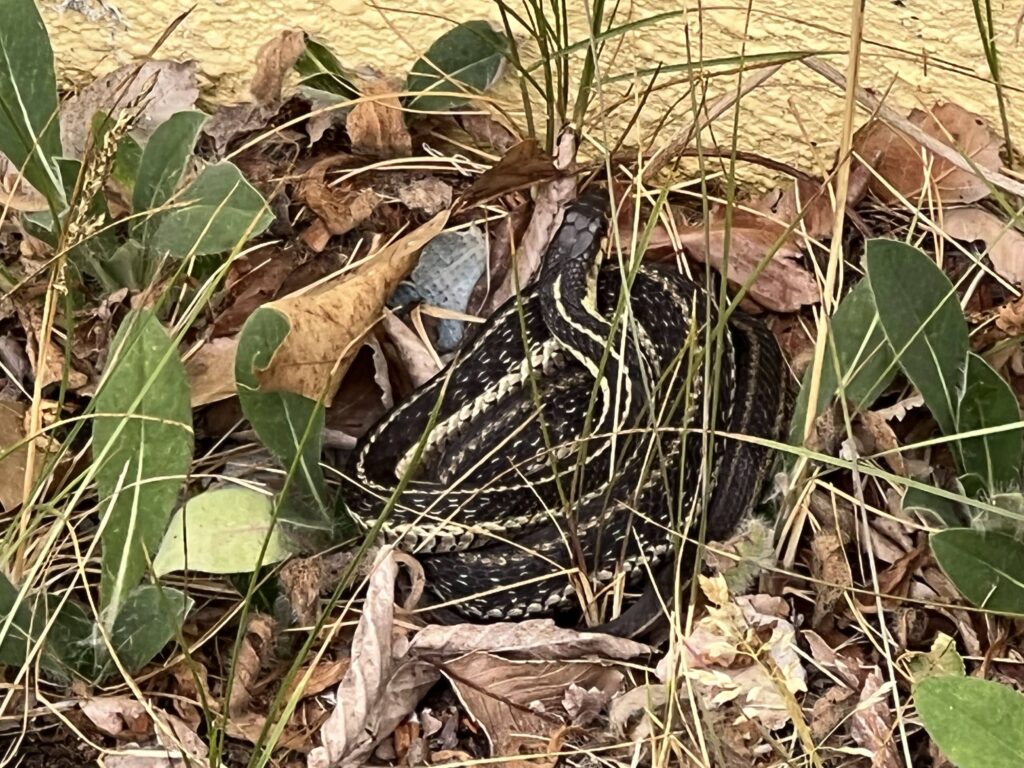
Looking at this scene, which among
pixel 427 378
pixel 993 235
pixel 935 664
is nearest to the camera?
pixel 935 664

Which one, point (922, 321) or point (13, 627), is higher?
point (922, 321)

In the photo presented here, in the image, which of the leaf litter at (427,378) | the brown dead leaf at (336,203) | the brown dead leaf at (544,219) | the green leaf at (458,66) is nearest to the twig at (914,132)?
the leaf litter at (427,378)

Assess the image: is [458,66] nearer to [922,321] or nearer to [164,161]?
[164,161]

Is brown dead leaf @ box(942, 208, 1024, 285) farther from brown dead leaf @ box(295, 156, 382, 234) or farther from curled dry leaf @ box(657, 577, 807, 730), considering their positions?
brown dead leaf @ box(295, 156, 382, 234)

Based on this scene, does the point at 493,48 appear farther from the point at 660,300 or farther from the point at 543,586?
the point at 543,586

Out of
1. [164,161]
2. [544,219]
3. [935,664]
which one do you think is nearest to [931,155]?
[544,219]

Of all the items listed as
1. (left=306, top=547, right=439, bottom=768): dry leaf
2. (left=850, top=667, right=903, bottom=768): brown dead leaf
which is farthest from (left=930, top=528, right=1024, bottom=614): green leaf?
(left=306, top=547, right=439, bottom=768): dry leaf
